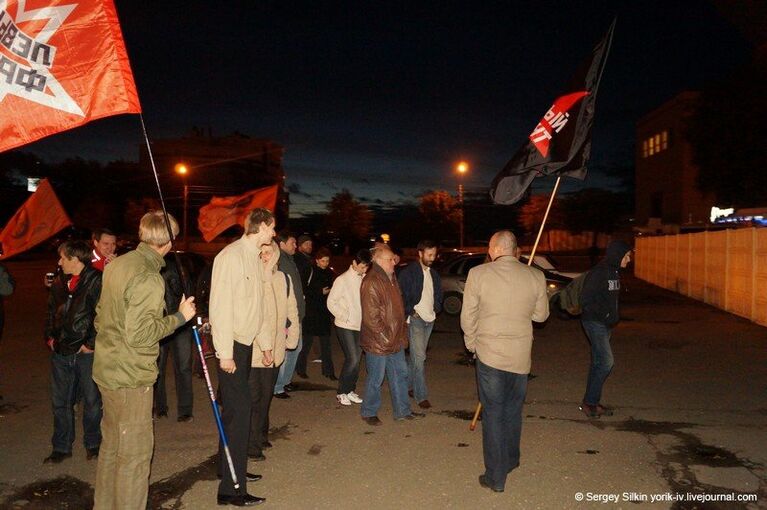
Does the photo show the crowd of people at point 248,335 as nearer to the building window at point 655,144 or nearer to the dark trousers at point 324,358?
the dark trousers at point 324,358

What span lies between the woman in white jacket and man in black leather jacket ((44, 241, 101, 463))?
288 centimetres

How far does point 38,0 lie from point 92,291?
2.37 meters

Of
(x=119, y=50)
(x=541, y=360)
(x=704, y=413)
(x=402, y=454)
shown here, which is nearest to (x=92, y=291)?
(x=119, y=50)

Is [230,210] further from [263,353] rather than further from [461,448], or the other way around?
[263,353]

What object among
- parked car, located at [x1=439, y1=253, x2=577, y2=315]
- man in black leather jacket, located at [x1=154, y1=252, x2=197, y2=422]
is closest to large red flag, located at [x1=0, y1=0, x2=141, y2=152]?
man in black leather jacket, located at [x1=154, y1=252, x2=197, y2=422]

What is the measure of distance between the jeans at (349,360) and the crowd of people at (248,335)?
17mm

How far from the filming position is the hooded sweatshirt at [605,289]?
23.6 ft

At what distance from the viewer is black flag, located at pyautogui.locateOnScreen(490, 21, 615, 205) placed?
8188mm

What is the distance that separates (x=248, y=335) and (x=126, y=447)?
44.0 inches

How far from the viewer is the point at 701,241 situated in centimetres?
2120

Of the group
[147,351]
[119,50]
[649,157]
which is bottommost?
[147,351]

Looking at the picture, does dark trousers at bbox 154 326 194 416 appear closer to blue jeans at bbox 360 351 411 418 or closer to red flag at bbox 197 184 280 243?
blue jeans at bbox 360 351 411 418

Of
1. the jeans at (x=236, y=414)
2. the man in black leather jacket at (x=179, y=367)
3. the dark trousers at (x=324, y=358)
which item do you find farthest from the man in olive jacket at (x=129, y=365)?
the dark trousers at (x=324, y=358)

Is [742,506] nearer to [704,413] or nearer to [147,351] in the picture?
[704,413]
